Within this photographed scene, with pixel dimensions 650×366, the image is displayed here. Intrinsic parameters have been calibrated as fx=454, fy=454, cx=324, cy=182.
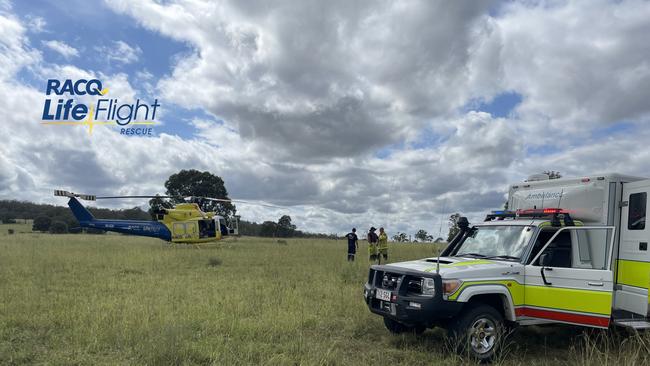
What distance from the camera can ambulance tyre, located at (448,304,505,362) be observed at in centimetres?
613

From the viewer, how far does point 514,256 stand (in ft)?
22.7

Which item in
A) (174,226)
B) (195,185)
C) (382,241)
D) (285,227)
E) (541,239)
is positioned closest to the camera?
(541,239)

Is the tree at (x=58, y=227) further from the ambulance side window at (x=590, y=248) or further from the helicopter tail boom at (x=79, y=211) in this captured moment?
the ambulance side window at (x=590, y=248)

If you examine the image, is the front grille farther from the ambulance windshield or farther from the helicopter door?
the helicopter door

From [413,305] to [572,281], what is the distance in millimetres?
2300

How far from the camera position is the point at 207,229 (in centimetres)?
2798

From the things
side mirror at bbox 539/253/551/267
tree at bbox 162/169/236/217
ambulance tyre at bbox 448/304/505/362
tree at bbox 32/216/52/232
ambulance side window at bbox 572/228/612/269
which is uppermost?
tree at bbox 162/169/236/217

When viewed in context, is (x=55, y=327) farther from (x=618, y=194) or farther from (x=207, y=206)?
(x=207, y=206)

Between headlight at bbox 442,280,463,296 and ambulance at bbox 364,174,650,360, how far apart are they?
0.01m

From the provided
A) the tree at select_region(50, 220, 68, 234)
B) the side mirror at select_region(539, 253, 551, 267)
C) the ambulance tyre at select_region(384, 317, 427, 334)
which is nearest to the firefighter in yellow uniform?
the ambulance tyre at select_region(384, 317, 427, 334)

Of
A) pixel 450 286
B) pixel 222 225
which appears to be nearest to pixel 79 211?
pixel 222 225

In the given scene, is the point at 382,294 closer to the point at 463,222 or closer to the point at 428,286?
the point at 428,286

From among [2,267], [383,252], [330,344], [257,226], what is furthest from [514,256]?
[257,226]

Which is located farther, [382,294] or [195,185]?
[195,185]
